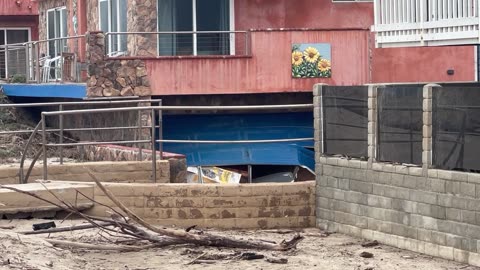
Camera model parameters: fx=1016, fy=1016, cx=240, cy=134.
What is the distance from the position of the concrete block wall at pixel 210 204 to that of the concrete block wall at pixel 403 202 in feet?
2.35

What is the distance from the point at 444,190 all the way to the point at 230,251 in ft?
9.64

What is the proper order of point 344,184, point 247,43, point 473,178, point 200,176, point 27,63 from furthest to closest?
point 27,63 → point 247,43 → point 200,176 → point 344,184 → point 473,178

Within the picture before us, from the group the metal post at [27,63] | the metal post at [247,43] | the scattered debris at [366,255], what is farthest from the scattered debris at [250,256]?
the metal post at [27,63]

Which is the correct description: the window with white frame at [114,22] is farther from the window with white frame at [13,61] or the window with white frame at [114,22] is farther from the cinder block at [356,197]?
the cinder block at [356,197]

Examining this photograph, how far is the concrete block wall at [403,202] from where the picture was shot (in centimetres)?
1299

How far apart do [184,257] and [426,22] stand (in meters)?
6.75

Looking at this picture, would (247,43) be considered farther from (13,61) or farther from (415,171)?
(13,61)

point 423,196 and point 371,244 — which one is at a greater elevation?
point 423,196

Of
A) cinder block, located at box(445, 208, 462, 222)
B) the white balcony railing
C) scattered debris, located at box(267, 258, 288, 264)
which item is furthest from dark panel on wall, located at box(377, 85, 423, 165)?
scattered debris, located at box(267, 258, 288, 264)

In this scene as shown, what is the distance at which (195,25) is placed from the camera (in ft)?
85.1

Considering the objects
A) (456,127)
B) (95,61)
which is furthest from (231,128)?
(456,127)

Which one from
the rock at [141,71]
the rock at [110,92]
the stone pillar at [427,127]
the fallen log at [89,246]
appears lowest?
the fallen log at [89,246]

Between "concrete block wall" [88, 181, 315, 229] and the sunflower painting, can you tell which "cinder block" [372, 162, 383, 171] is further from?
the sunflower painting

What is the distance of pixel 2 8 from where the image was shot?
42.1 m
